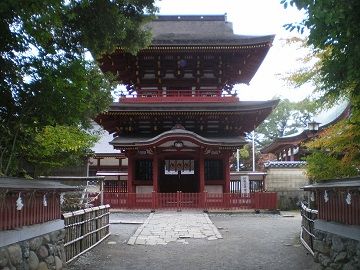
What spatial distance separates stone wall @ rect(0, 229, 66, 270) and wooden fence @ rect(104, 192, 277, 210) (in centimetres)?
1337

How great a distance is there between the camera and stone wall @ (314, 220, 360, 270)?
22.8 ft

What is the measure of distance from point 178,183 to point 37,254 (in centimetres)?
1795

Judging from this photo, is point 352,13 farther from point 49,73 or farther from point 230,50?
point 230,50

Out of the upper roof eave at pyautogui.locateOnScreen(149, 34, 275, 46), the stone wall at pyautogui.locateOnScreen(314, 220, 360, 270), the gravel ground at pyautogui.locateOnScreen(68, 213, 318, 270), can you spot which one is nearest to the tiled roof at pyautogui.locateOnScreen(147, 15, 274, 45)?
the upper roof eave at pyautogui.locateOnScreen(149, 34, 275, 46)

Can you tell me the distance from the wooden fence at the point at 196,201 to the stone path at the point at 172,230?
3.04m

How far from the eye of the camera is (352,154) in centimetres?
1033

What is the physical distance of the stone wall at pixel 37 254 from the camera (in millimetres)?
6090

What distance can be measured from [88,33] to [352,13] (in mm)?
6496

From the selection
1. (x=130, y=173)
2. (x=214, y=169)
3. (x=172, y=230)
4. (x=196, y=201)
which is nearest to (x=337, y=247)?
(x=172, y=230)

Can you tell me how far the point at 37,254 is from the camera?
7.30m

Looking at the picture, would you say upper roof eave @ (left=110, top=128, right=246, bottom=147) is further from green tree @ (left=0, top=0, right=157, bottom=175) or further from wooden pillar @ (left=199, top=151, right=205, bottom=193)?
green tree @ (left=0, top=0, right=157, bottom=175)

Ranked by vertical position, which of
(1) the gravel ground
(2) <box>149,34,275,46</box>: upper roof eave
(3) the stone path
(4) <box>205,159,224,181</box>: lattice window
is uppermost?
(2) <box>149,34,275,46</box>: upper roof eave

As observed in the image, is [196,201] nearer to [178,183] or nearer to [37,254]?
[178,183]

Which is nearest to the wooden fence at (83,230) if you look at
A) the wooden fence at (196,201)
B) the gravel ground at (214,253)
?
the gravel ground at (214,253)
